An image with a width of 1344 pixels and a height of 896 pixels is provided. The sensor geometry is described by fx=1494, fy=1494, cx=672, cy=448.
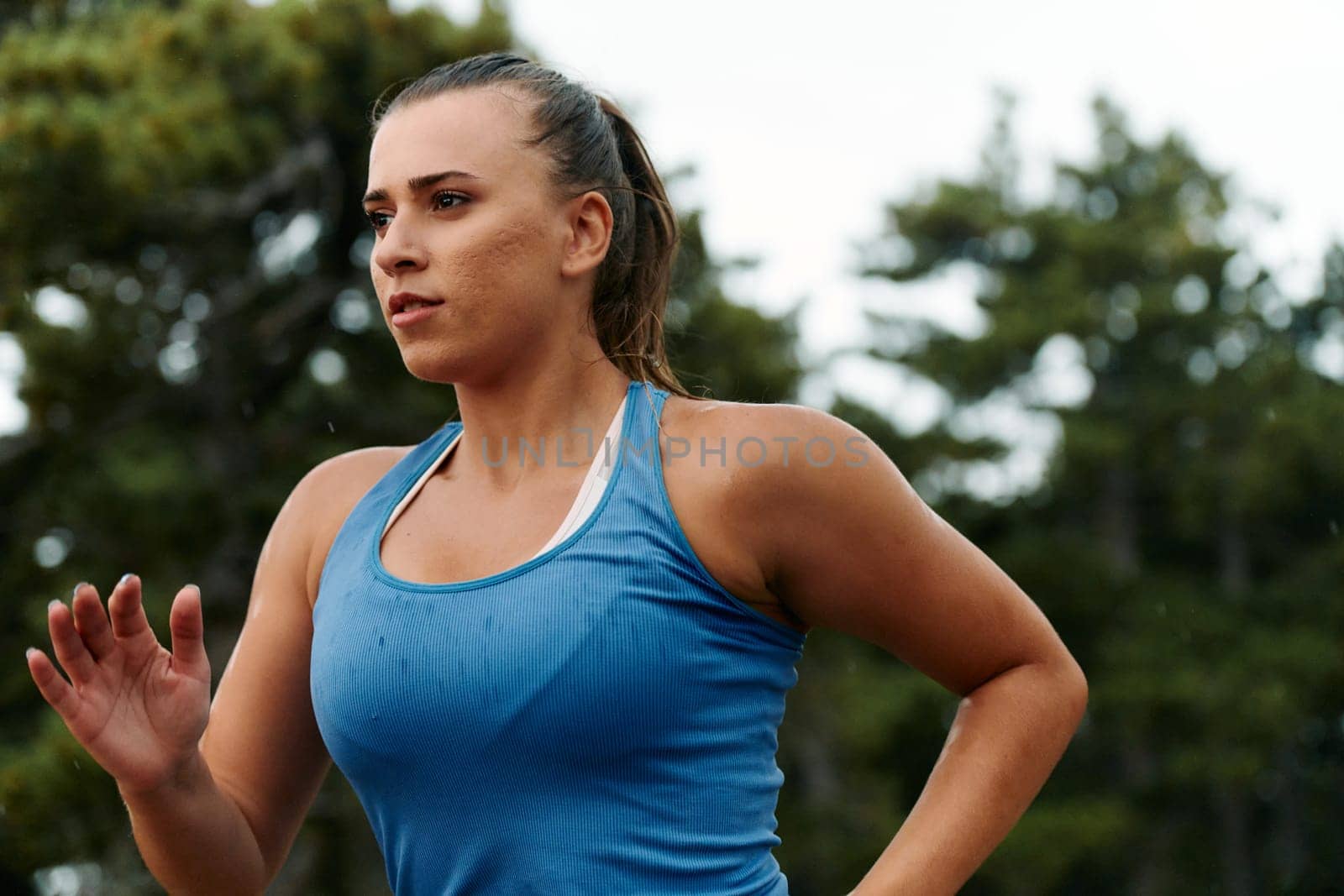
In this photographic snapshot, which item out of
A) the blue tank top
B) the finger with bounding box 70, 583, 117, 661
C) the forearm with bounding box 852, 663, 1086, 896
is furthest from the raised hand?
the forearm with bounding box 852, 663, 1086, 896

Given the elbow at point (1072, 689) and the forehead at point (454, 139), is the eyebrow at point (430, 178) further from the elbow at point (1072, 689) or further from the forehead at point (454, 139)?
the elbow at point (1072, 689)

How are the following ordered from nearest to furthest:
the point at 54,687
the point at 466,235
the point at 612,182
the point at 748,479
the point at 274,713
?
the point at 54,687 < the point at 748,479 < the point at 466,235 < the point at 274,713 < the point at 612,182

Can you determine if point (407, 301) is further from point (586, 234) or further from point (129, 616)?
point (129, 616)

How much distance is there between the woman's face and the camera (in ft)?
5.98

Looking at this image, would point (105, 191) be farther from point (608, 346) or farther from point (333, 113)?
point (608, 346)

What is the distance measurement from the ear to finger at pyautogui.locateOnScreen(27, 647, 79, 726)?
0.77 m

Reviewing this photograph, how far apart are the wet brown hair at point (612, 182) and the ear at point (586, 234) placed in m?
0.02

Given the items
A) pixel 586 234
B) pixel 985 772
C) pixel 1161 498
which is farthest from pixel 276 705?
pixel 1161 498

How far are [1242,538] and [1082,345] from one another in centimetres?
377

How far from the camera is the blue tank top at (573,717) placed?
1602mm

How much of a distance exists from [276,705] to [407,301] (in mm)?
550

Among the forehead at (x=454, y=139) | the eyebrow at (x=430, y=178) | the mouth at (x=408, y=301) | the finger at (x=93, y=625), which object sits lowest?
the finger at (x=93, y=625)

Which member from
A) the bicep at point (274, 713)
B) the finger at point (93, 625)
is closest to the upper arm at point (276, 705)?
the bicep at point (274, 713)

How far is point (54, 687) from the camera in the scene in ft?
5.19
